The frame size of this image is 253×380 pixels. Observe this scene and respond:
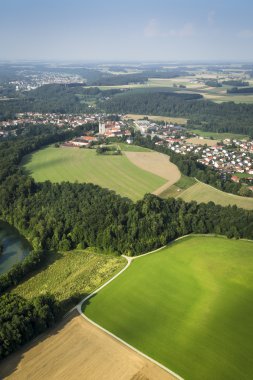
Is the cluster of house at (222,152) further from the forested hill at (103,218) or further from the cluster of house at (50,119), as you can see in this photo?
the cluster of house at (50,119)

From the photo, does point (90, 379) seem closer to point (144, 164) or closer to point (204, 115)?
point (144, 164)

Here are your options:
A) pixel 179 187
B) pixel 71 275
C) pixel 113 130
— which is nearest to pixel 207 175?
pixel 179 187

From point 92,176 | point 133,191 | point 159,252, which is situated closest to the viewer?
point 159,252

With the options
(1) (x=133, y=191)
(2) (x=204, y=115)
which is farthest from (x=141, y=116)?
(1) (x=133, y=191)

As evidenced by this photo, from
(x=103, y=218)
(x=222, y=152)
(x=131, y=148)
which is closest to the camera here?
(x=103, y=218)

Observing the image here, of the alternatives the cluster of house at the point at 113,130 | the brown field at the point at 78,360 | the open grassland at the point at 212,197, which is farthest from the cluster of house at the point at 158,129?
the brown field at the point at 78,360

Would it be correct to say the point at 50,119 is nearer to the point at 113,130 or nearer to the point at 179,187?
the point at 113,130

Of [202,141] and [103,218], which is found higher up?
[103,218]
